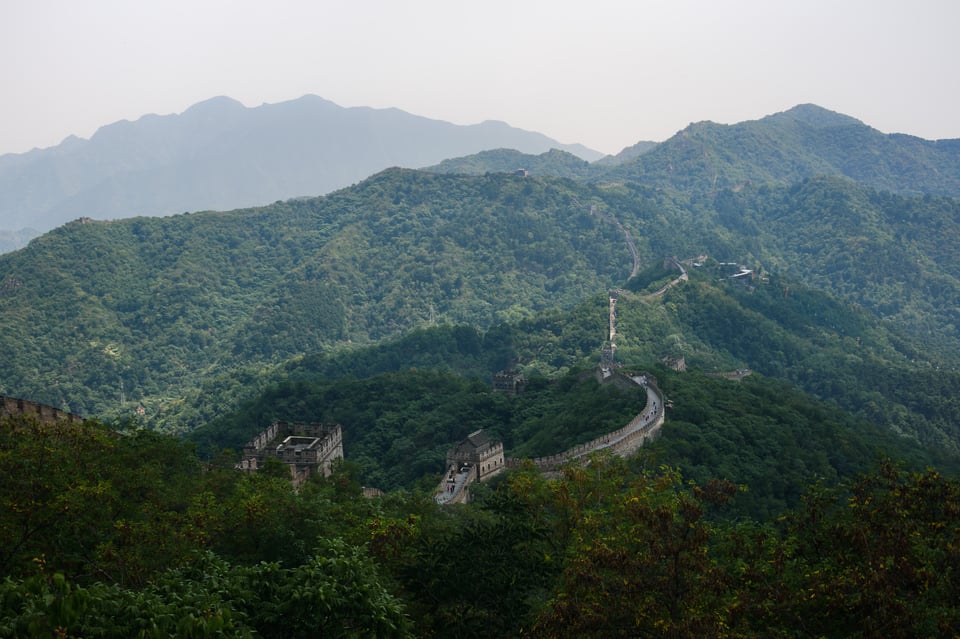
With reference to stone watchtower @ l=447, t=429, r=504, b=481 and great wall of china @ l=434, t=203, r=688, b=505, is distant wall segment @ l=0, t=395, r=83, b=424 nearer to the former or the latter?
great wall of china @ l=434, t=203, r=688, b=505

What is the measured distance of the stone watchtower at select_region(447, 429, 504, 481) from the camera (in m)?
47.2

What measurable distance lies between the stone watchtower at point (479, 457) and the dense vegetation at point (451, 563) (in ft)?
68.3

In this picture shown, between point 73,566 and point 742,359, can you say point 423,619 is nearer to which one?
point 73,566

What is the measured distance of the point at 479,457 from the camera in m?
47.3

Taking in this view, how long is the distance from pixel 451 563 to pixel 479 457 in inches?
1098

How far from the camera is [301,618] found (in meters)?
15.5

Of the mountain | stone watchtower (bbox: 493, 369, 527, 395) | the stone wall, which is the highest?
the stone wall

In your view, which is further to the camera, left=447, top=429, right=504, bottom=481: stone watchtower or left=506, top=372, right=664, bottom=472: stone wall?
left=447, top=429, right=504, bottom=481: stone watchtower

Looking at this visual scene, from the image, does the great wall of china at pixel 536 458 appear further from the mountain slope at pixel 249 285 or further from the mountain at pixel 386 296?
the mountain slope at pixel 249 285

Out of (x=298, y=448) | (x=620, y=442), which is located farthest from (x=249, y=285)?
(x=620, y=442)

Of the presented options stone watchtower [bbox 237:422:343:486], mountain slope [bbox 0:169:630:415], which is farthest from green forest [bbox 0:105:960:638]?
stone watchtower [bbox 237:422:343:486]

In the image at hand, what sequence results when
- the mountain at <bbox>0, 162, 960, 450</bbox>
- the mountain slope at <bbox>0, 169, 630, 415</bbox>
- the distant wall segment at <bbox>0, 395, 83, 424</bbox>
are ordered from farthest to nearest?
the mountain slope at <bbox>0, 169, 630, 415</bbox> → the mountain at <bbox>0, 162, 960, 450</bbox> → the distant wall segment at <bbox>0, 395, 83, 424</bbox>

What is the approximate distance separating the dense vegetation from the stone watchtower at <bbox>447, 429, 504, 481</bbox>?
20.8 m

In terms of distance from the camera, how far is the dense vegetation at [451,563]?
14.6m
